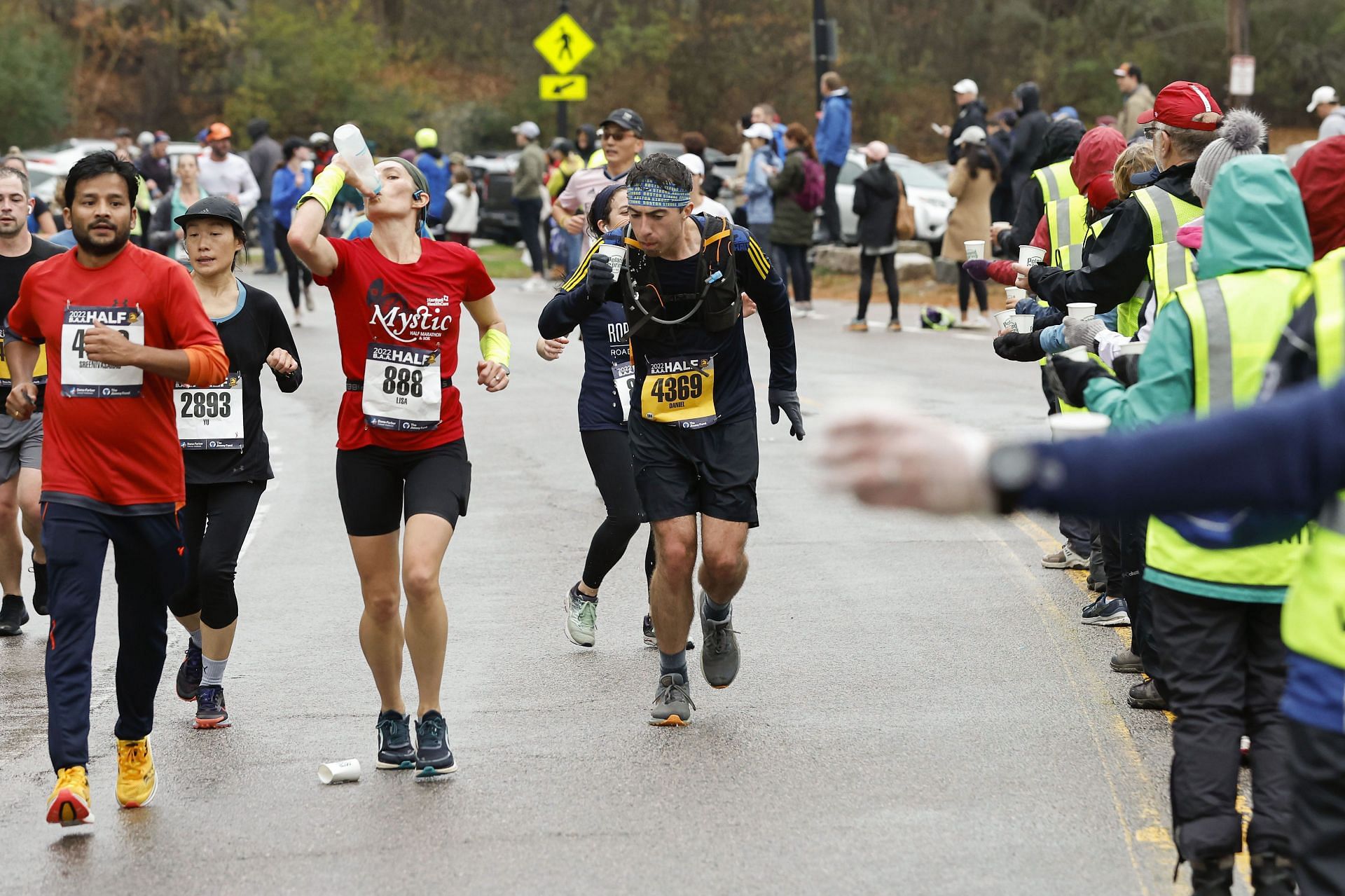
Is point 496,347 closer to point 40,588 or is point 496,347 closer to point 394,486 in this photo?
point 394,486

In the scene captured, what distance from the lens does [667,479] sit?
6781 millimetres

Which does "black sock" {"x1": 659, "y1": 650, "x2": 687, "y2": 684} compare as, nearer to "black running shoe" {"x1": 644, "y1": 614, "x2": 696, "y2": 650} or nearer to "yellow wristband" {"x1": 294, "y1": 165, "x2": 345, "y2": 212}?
"black running shoe" {"x1": 644, "y1": 614, "x2": 696, "y2": 650}

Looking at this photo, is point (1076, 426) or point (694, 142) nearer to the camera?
point (1076, 426)

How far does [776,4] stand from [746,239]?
4826 centimetres

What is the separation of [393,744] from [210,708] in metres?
1.02

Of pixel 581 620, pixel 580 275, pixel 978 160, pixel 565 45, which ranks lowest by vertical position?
pixel 581 620

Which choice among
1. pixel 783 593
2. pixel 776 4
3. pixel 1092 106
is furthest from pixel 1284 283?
pixel 776 4

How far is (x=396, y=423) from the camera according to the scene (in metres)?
6.23

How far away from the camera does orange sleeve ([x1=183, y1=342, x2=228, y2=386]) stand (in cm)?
590

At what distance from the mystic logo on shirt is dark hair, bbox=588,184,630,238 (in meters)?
1.78

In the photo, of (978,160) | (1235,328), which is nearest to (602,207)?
(1235,328)

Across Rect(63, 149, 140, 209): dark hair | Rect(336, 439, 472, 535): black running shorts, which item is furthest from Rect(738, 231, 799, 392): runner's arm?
Rect(63, 149, 140, 209): dark hair

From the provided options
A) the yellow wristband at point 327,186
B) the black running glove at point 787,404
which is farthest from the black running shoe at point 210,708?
the black running glove at point 787,404

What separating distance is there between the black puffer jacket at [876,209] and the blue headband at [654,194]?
13.2 metres
